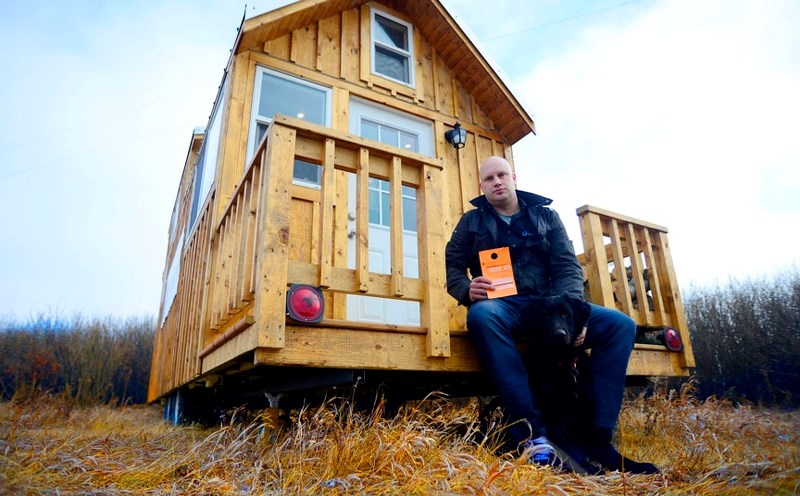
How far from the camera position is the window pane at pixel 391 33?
19.5 feet

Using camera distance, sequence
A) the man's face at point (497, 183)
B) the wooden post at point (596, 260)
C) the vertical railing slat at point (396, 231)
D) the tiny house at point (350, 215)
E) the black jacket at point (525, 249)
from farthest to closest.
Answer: the wooden post at point (596, 260), the man's face at point (497, 183), the black jacket at point (525, 249), the vertical railing slat at point (396, 231), the tiny house at point (350, 215)

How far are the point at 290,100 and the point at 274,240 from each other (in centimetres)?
335

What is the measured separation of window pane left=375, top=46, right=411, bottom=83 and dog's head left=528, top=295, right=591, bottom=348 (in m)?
4.46

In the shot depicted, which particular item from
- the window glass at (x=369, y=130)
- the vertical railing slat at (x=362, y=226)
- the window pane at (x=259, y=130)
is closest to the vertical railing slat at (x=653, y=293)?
the vertical railing slat at (x=362, y=226)

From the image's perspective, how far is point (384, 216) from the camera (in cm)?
510

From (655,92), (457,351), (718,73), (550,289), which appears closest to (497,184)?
(550,289)

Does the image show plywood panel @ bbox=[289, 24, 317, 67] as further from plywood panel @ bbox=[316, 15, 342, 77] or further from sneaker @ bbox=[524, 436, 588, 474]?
sneaker @ bbox=[524, 436, 588, 474]

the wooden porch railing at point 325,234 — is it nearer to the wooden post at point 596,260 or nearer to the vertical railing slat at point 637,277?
the wooden post at point 596,260

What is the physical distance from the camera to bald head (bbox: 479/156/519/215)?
2578 mm

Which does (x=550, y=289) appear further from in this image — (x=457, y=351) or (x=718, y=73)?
(x=718, y=73)

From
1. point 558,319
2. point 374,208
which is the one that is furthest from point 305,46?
point 558,319

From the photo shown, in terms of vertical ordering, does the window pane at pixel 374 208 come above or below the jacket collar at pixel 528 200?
above

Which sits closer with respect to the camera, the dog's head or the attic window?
the dog's head

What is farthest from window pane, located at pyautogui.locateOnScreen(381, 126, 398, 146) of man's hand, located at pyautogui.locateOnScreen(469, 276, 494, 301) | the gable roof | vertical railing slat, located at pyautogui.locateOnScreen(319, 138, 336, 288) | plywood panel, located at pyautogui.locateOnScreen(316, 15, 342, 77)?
man's hand, located at pyautogui.locateOnScreen(469, 276, 494, 301)
